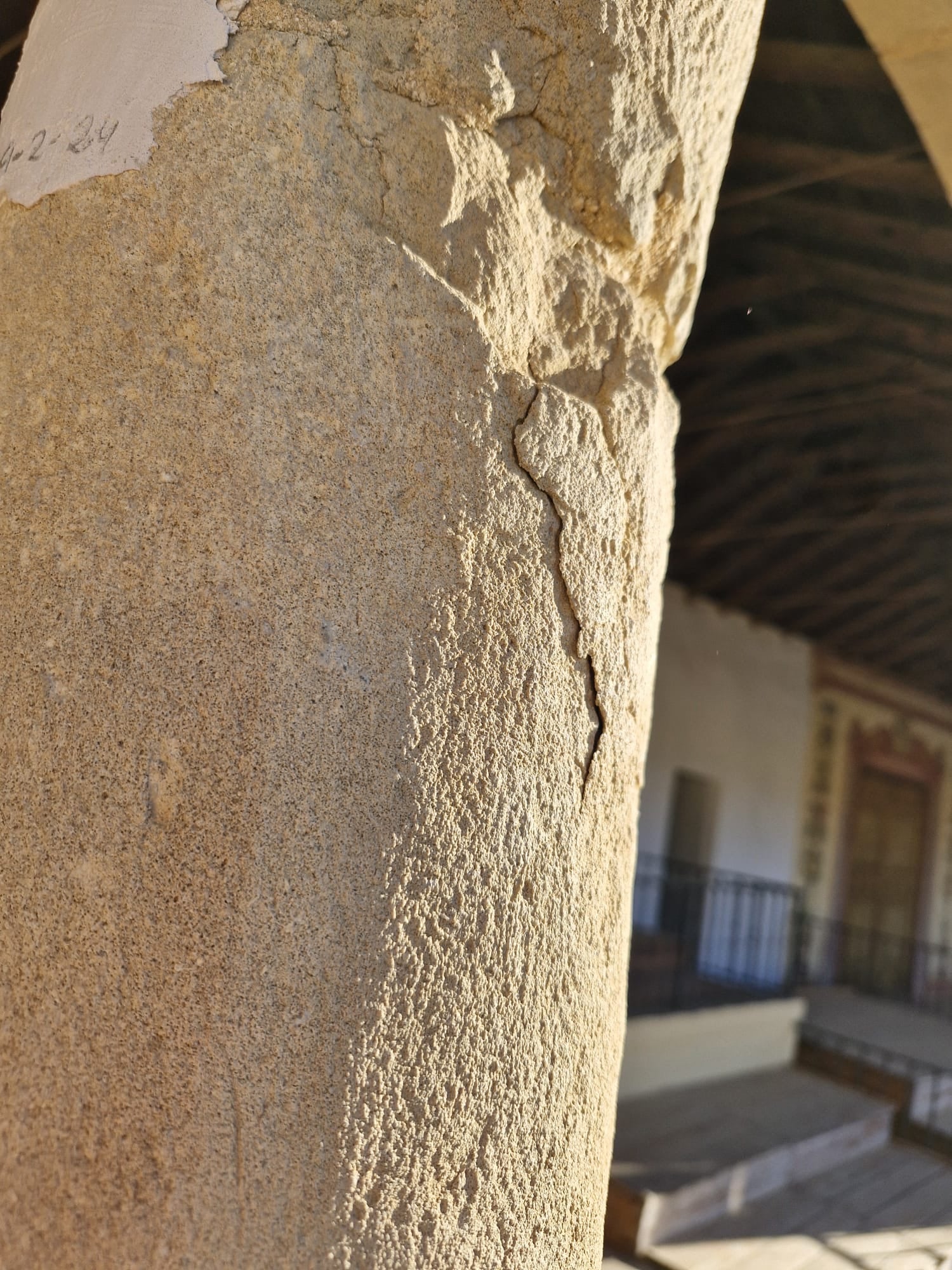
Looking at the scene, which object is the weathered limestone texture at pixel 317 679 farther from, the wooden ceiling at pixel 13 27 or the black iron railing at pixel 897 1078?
the black iron railing at pixel 897 1078

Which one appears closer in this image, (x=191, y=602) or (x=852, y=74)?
(x=191, y=602)

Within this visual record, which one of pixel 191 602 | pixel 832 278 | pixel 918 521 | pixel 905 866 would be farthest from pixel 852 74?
pixel 905 866

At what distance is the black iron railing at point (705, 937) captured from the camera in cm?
559

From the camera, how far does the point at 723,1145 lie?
4000 mm

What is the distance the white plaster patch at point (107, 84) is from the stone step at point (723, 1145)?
10.8 ft

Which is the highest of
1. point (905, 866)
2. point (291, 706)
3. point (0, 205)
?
point (0, 205)

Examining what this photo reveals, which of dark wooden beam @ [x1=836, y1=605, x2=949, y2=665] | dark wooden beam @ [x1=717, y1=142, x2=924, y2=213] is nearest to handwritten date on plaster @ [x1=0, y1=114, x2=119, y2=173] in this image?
dark wooden beam @ [x1=717, y1=142, x2=924, y2=213]

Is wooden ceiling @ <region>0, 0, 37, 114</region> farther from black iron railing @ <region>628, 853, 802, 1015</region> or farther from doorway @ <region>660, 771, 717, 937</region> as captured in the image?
doorway @ <region>660, 771, 717, 937</region>

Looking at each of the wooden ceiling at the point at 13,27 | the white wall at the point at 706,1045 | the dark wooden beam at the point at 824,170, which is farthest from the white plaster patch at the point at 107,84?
the white wall at the point at 706,1045

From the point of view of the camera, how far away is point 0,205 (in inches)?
33.6

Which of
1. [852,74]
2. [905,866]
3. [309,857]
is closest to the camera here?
[309,857]

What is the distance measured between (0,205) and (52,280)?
14 cm

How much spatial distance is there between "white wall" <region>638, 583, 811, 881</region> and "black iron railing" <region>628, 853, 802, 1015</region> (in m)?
0.32

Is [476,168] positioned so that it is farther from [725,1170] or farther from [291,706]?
[725,1170]
